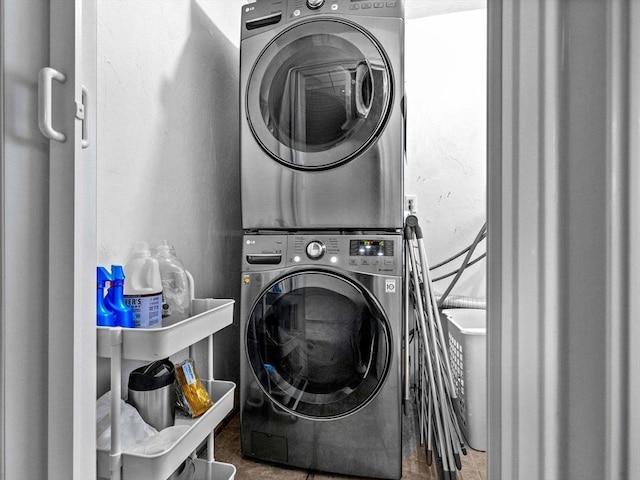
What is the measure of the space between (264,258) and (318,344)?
0.39 meters

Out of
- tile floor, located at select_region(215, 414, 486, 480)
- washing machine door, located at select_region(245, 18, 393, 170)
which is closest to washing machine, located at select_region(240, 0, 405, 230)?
washing machine door, located at select_region(245, 18, 393, 170)

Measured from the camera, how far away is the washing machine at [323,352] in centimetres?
126

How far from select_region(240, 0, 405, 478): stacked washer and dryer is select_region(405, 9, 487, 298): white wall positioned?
0.83 metres

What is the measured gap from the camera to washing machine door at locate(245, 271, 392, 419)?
4.16 ft

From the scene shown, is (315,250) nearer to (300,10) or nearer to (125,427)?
(125,427)

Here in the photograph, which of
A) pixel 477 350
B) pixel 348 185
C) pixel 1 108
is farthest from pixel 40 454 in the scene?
pixel 477 350

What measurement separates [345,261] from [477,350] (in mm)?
680

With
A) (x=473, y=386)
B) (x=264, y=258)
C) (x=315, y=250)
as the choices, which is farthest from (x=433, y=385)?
(x=264, y=258)

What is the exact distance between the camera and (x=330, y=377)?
4.31ft

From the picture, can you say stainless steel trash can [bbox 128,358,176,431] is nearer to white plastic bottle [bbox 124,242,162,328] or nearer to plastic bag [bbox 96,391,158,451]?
plastic bag [bbox 96,391,158,451]

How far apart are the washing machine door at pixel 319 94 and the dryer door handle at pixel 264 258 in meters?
0.36

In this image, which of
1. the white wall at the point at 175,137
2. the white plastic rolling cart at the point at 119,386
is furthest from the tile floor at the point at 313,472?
the white plastic rolling cart at the point at 119,386

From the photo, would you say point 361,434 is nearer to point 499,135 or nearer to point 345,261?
point 345,261

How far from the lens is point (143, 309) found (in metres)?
0.86
